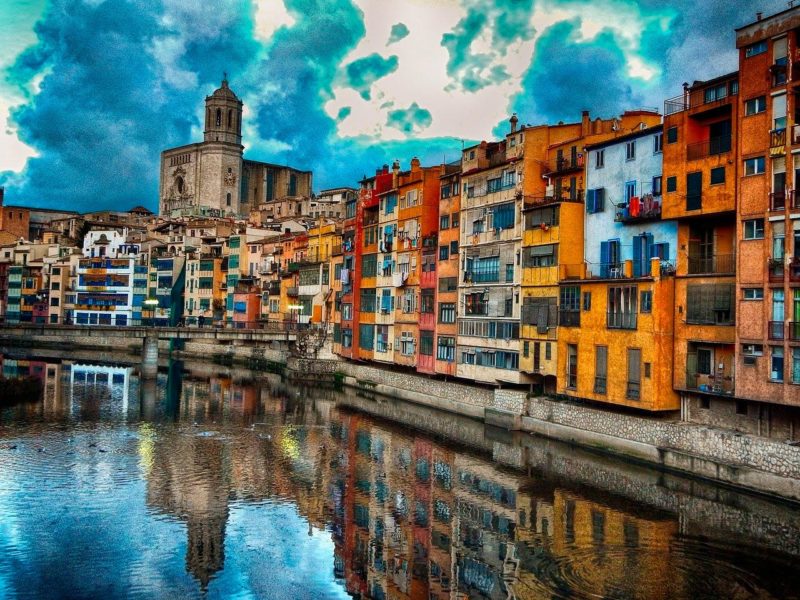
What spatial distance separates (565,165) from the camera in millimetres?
49406

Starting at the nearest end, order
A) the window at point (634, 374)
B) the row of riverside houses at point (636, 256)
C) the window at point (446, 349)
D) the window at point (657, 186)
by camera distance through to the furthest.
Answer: the row of riverside houses at point (636, 256)
the window at point (634, 374)
the window at point (657, 186)
the window at point (446, 349)

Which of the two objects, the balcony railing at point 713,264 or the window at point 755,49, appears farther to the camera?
the balcony railing at point 713,264

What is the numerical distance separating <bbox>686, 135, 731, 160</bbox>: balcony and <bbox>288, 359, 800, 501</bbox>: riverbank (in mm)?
12650

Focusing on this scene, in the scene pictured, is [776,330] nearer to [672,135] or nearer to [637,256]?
[637,256]

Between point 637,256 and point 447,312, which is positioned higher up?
point 637,256

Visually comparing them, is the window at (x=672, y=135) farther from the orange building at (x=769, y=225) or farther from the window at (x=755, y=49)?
the window at (x=755, y=49)

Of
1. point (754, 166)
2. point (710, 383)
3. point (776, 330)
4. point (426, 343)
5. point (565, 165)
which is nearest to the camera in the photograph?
point (776, 330)

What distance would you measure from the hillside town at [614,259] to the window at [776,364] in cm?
6

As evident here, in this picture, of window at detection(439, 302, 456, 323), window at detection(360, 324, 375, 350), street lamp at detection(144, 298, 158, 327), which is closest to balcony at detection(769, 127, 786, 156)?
window at detection(439, 302, 456, 323)

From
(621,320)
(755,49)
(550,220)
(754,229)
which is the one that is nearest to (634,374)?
(621,320)

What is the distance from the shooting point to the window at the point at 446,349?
56.9 m

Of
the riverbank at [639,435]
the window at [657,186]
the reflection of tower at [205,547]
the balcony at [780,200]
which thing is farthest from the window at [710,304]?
the reflection of tower at [205,547]

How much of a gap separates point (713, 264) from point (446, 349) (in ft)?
76.8

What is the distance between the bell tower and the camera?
187625 millimetres
